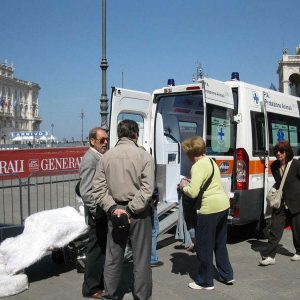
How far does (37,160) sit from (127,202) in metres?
6.79

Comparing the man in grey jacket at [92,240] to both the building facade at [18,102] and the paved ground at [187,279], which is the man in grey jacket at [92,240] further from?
the building facade at [18,102]

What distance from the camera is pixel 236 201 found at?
6164mm

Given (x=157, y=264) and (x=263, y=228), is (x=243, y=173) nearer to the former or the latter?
(x=263, y=228)

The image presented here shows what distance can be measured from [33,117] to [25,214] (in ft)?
458

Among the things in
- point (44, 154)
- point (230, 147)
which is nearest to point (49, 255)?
point (230, 147)

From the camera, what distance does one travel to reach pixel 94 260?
4.42 m

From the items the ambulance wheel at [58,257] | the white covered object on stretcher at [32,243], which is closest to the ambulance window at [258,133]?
the white covered object on stretcher at [32,243]

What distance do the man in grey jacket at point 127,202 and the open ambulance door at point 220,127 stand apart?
2.24 m

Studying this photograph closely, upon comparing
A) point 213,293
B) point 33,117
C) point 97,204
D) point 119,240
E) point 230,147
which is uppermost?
point 33,117

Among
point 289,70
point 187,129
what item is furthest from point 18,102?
point 187,129

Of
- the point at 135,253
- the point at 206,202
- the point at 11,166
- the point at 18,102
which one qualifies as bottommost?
the point at 135,253

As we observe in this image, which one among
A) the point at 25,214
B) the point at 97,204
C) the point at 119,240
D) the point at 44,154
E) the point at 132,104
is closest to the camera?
the point at 119,240

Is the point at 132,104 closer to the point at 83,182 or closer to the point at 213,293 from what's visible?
the point at 83,182

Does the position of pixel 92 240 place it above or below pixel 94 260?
above
